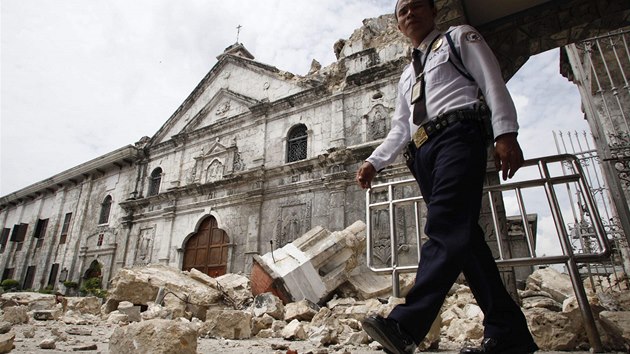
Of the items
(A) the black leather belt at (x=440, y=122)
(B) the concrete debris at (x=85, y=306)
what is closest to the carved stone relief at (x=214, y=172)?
(B) the concrete debris at (x=85, y=306)

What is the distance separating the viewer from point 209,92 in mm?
13758

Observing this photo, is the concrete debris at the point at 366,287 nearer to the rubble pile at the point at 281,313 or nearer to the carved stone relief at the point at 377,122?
the rubble pile at the point at 281,313

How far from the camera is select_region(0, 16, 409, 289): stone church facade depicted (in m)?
8.98

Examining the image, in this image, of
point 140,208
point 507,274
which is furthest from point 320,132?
point 140,208

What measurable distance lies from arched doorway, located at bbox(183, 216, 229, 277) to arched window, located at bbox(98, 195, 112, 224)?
241 inches

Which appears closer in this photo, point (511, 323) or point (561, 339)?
point (511, 323)

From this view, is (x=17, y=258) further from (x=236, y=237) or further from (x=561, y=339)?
(x=561, y=339)

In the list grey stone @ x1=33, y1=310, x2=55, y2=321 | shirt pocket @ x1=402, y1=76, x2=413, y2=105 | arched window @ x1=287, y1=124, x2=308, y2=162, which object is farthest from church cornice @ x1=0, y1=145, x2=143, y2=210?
shirt pocket @ x1=402, y1=76, x2=413, y2=105

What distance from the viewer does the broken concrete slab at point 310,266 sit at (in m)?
5.57

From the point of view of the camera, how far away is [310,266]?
5867 millimetres

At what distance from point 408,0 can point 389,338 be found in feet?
5.58

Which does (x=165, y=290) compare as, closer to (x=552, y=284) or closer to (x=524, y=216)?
(x=524, y=216)

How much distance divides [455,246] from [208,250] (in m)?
10.7

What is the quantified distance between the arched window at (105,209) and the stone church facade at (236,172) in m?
0.05
